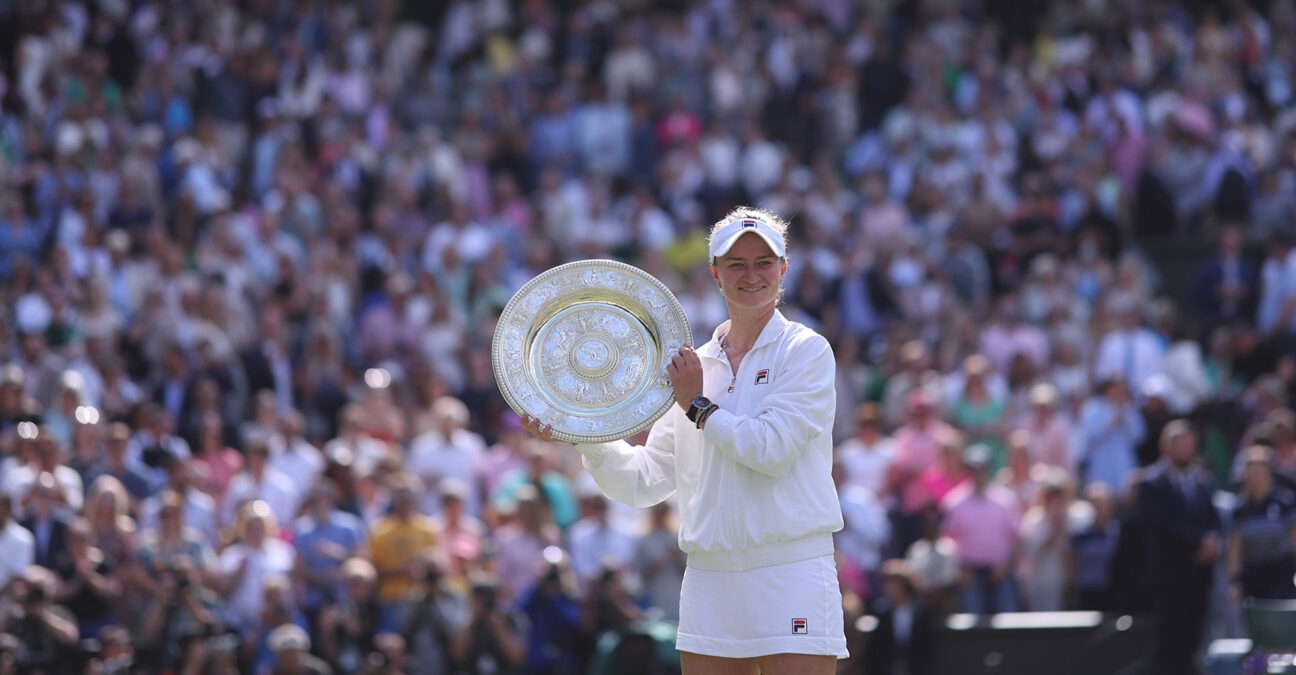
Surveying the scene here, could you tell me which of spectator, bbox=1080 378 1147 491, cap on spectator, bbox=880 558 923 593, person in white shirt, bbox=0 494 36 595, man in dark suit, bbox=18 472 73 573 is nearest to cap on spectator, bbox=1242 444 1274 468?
spectator, bbox=1080 378 1147 491

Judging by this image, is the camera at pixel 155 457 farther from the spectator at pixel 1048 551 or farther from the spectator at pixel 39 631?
the spectator at pixel 1048 551

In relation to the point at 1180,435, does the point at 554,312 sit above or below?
below

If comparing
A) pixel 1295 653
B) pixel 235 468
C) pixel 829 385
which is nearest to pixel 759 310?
pixel 829 385

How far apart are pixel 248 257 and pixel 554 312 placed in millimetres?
10640

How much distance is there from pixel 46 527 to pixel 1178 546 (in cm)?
741

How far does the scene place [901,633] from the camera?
11719mm

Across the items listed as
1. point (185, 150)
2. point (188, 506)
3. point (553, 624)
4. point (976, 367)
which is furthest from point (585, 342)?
point (185, 150)

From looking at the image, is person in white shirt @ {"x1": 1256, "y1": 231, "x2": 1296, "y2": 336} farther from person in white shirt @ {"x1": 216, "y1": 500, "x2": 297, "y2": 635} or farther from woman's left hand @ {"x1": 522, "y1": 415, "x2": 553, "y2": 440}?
woman's left hand @ {"x1": 522, "y1": 415, "x2": 553, "y2": 440}

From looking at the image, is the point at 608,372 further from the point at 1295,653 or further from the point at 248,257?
the point at 248,257

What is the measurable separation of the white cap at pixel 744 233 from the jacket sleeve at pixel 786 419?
0.30 meters

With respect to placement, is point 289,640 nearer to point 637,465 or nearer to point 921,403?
point 921,403

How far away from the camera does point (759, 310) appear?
18.2ft

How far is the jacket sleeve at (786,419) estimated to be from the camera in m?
5.21

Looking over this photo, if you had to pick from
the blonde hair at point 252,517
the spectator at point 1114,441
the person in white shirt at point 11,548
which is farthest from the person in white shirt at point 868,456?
the person in white shirt at point 11,548
